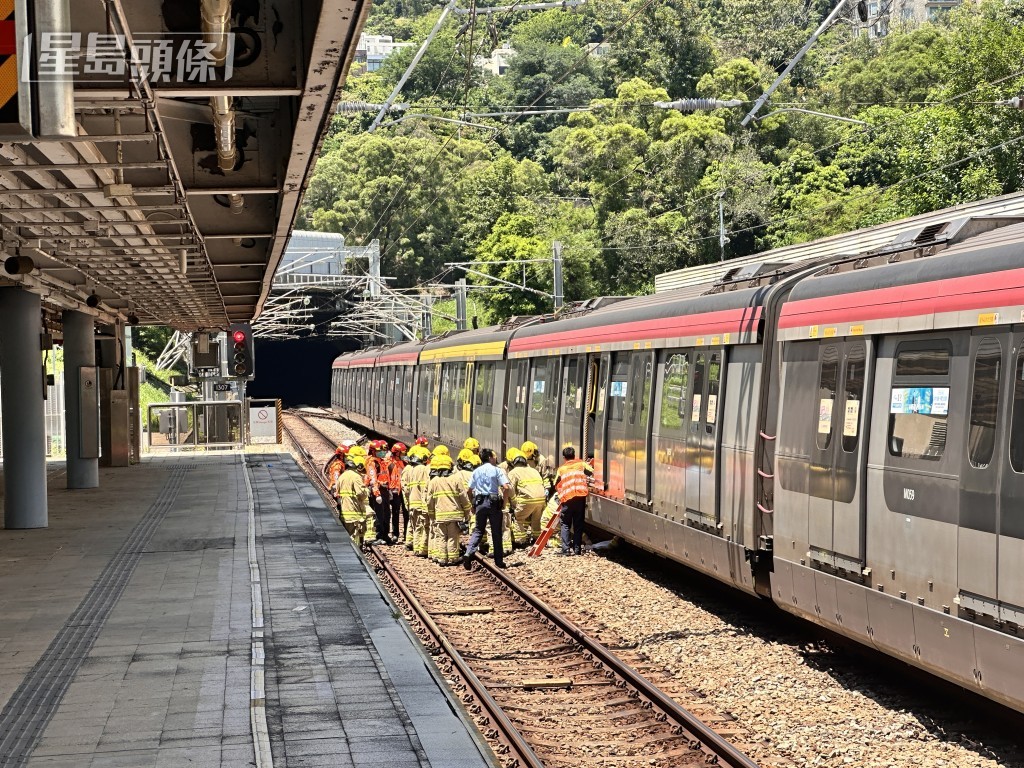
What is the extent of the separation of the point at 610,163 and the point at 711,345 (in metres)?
54.7

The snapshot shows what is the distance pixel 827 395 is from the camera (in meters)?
10.6

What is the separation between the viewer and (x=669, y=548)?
15.0 metres

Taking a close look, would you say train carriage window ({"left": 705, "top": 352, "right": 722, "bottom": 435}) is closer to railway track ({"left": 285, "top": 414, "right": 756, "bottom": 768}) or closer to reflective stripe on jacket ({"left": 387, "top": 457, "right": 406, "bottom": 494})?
railway track ({"left": 285, "top": 414, "right": 756, "bottom": 768})

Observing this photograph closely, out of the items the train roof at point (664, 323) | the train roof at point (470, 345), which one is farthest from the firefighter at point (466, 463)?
the train roof at point (470, 345)

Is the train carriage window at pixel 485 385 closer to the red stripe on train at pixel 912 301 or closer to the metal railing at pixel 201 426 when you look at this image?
the metal railing at pixel 201 426

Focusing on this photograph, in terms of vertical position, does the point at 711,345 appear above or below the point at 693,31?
below

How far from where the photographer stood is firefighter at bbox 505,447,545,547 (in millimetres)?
19625

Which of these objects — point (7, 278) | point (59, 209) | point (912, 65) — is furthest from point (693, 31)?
point (59, 209)

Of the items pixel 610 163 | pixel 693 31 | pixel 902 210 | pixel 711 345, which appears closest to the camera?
pixel 711 345

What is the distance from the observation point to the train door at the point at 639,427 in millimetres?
15945

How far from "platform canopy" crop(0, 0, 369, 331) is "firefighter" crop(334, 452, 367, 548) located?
341cm

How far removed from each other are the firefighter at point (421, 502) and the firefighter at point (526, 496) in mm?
1301

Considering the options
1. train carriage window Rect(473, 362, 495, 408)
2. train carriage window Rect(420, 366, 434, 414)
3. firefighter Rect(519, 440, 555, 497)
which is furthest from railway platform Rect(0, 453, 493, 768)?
train carriage window Rect(420, 366, 434, 414)

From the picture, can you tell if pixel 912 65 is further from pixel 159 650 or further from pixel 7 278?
pixel 159 650
